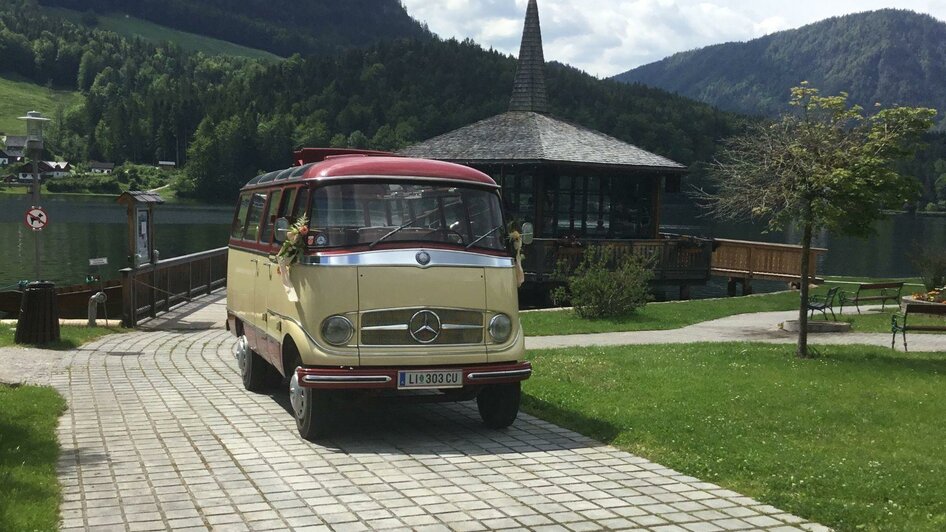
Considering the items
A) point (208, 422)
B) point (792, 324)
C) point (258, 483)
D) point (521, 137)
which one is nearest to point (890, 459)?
point (258, 483)

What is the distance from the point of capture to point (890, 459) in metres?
7.72

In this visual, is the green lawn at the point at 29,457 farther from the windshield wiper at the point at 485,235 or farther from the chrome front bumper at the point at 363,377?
the windshield wiper at the point at 485,235

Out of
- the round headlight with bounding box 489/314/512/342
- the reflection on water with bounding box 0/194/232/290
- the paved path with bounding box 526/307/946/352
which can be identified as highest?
the round headlight with bounding box 489/314/512/342

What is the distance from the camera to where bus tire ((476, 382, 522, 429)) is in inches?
356

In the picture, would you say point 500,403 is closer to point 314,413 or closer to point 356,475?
point 314,413

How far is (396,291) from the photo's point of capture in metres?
8.38

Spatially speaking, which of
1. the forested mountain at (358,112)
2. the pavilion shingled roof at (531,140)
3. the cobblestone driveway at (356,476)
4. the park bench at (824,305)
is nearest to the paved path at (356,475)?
the cobblestone driveway at (356,476)

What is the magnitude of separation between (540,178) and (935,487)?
2344 centimetres

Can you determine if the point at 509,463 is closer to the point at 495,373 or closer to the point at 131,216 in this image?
the point at 495,373

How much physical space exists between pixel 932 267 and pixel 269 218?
22.3 meters

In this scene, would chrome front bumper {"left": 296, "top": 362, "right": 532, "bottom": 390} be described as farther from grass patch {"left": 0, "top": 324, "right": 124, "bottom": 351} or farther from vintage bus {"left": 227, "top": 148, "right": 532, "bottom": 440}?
grass patch {"left": 0, "top": 324, "right": 124, "bottom": 351}

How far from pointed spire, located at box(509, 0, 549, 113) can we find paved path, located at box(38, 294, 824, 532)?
27.2 metres

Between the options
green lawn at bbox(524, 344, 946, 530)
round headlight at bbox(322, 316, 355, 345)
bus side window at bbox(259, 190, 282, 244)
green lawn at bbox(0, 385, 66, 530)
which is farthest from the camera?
bus side window at bbox(259, 190, 282, 244)

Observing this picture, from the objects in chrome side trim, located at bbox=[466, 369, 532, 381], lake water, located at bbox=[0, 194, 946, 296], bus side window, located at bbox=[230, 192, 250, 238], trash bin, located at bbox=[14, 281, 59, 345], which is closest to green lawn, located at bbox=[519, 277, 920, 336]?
bus side window, located at bbox=[230, 192, 250, 238]
